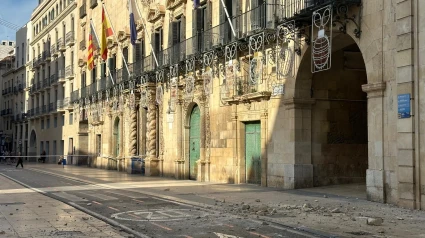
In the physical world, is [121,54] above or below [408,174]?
above

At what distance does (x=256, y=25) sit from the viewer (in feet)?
70.3

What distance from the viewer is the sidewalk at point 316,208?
35.3ft

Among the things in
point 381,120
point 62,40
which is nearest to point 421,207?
A: point 381,120

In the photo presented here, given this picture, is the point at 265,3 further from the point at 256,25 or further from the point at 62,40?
the point at 62,40

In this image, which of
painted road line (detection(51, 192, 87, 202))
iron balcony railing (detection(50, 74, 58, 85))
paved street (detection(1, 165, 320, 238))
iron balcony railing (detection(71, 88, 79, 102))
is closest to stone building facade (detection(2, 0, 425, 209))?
paved street (detection(1, 165, 320, 238))

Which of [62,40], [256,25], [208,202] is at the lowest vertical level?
[208,202]

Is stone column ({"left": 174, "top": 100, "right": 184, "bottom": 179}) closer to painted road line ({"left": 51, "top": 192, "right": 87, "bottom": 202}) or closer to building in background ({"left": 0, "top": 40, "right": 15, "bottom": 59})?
painted road line ({"left": 51, "top": 192, "right": 87, "bottom": 202})

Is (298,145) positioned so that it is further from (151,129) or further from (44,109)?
(44,109)

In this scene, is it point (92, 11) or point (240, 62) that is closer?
point (240, 62)

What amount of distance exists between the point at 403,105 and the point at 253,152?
924 cm

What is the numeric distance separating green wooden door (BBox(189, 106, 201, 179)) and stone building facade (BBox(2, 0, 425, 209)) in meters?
0.05

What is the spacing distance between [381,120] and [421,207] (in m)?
2.75

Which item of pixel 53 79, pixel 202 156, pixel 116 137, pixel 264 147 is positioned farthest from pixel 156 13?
pixel 53 79

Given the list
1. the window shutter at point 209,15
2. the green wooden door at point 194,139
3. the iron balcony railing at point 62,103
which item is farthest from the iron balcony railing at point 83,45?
the window shutter at point 209,15
